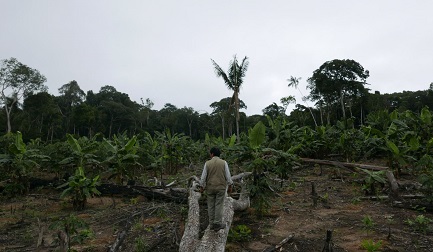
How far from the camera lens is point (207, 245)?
4.59 meters

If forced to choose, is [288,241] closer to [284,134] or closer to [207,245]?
[207,245]

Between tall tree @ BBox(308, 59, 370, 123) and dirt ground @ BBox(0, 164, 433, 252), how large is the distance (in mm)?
27631

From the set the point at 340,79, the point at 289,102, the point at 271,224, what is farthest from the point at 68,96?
the point at 271,224

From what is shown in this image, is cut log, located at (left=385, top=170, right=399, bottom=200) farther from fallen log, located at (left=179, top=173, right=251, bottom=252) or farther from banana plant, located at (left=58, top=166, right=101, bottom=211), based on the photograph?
banana plant, located at (left=58, top=166, right=101, bottom=211)

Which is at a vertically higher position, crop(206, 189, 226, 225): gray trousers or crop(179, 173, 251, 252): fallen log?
crop(206, 189, 226, 225): gray trousers

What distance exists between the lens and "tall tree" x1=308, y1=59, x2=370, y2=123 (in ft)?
115

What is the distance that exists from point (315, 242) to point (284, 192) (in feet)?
12.9

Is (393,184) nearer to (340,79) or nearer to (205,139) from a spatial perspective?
(205,139)

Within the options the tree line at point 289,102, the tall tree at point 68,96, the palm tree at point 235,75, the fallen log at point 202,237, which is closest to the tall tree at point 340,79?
the tree line at point 289,102

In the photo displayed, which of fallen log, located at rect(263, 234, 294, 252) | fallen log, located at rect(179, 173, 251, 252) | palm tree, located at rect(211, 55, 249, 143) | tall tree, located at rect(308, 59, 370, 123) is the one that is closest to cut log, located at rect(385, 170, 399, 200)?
fallen log, located at rect(263, 234, 294, 252)

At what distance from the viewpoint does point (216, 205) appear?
207 inches

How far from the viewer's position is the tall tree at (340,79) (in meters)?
35.0

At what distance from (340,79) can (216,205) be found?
33.6 m

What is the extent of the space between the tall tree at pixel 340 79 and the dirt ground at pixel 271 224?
27.6 meters
